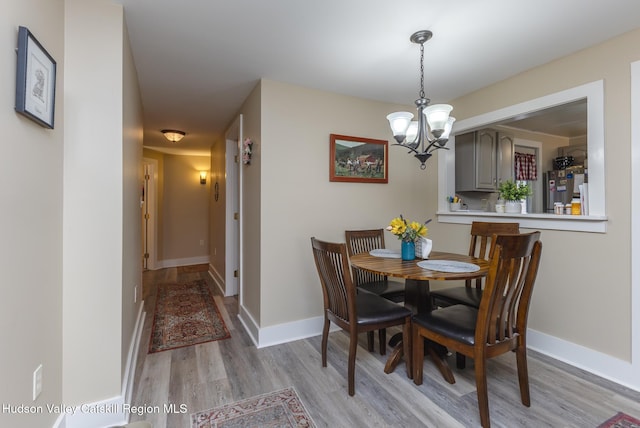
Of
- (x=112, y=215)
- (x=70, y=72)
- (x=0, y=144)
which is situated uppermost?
(x=70, y=72)

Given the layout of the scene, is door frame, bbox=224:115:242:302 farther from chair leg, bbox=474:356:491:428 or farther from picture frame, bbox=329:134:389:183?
chair leg, bbox=474:356:491:428

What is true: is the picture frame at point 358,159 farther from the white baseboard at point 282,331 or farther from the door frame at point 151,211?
the door frame at point 151,211

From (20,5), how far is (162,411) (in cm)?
207

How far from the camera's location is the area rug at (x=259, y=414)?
1.60 meters

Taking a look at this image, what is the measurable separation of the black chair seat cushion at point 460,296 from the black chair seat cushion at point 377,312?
49 centimetres

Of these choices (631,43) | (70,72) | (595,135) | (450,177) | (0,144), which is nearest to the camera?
(0,144)

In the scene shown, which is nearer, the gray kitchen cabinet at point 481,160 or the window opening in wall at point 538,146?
the window opening in wall at point 538,146

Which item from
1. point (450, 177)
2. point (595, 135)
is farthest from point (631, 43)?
point (450, 177)

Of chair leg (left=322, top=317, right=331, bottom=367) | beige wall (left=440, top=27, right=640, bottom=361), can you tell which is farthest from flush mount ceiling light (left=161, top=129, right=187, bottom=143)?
beige wall (left=440, top=27, right=640, bottom=361)

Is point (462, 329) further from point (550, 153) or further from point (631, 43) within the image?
point (550, 153)

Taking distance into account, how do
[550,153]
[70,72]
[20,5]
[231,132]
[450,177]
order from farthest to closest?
[550,153], [231,132], [450,177], [70,72], [20,5]

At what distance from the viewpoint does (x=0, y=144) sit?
0.97 meters

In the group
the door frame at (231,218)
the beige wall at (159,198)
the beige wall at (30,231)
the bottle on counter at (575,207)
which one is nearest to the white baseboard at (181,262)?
the beige wall at (159,198)

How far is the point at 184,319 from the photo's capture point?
3135 millimetres
